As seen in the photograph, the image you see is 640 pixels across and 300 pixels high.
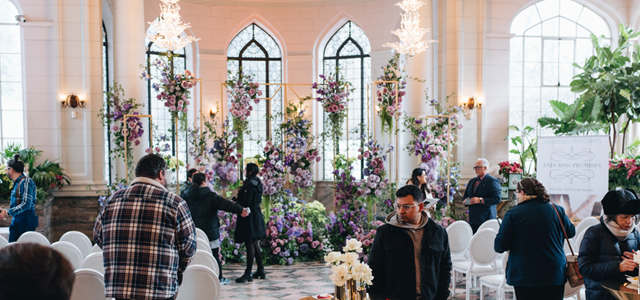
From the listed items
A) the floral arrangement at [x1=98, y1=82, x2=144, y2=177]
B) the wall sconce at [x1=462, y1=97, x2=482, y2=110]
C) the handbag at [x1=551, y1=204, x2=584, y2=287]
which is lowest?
the handbag at [x1=551, y1=204, x2=584, y2=287]

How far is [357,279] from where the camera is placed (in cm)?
234

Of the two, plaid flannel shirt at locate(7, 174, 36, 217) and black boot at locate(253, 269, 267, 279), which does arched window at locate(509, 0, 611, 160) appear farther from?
plaid flannel shirt at locate(7, 174, 36, 217)

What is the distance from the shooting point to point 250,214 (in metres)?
5.98

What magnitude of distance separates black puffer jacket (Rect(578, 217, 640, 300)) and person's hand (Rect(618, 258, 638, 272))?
6cm

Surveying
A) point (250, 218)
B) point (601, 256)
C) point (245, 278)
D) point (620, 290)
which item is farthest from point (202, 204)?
point (620, 290)

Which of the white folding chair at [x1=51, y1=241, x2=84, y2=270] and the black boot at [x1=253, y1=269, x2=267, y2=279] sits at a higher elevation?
the white folding chair at [x1=51, y1=241, x2=84, y2=270]

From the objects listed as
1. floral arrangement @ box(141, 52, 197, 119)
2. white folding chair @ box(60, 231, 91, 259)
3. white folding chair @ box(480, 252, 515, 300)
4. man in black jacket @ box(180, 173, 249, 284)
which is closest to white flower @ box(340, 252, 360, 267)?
white folding chair @ box(480, 252, 515, 300)

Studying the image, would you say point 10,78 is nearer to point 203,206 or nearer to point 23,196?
point 23,196

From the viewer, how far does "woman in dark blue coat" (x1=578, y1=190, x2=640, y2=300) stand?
302cm

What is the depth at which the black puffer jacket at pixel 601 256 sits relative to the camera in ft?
9.91

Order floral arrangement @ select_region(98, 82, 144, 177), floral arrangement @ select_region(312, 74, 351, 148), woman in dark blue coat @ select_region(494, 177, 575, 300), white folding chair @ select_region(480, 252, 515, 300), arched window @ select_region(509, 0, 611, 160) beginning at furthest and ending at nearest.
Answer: arched window @ select_region(509, 0, 611, 160)
floral arrangement @ select_region(98, 82, 144, 177)
floral arrangement @ select_region(312, 74, 351, 148)
white folding chair @ select_region(480, 252, 515, 300)
woman in dark blue coat @ select_region(494, 177, 575, 300)

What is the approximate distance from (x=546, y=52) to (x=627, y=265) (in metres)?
7.85

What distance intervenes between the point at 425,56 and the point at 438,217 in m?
3.14

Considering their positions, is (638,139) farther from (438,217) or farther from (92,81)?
(92,81)
